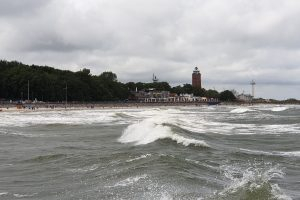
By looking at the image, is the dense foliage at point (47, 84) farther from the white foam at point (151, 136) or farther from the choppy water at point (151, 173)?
the choppy water at point (151, 173)

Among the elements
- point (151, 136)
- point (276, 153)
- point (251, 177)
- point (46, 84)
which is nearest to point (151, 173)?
point (251, 177)

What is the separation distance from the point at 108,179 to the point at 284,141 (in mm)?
15640

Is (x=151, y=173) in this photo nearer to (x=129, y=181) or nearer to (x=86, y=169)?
(x=129, y=181)

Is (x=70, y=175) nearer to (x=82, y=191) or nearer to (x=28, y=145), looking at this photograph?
(x=82, y=191)

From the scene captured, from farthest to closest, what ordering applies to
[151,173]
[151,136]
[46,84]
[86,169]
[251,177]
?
[46,84] < [151,136] < [86,169] < [151,173] < [251,177]

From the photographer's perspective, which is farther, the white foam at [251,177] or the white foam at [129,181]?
the white foam at [129,181]

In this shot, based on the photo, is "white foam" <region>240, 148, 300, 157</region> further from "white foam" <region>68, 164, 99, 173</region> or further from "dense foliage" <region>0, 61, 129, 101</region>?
"dense foliage" <region>0, 61, 129, 101</region>

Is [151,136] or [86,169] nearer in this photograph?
[86,169]

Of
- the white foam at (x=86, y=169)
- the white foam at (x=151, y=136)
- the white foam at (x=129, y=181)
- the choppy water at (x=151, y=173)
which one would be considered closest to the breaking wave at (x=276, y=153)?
the choppy water at (x=151, y=173)

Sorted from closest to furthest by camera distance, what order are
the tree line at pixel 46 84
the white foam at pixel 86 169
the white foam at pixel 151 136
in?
the white foam at pixel 86 169 → the white foam at pixel 151 136 → the tree line at pixel 46 84

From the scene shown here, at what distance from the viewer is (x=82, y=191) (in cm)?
1191

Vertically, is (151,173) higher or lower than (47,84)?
lower

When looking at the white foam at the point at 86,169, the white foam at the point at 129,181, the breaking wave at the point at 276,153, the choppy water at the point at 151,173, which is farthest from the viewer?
the breaking wave at the point at 276,153

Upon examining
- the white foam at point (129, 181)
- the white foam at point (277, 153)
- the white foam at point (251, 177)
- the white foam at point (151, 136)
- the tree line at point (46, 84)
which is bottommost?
the white foam at point (277, 153)
